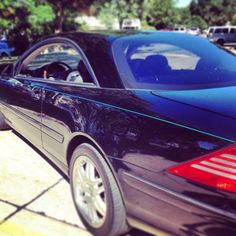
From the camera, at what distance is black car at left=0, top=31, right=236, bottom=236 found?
1873mm

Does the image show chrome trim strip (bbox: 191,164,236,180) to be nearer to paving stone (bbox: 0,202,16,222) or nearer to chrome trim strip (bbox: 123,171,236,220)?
chrome trim strip (bbox: 123,171,236,220)

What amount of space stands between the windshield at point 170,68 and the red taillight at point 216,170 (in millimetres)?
815

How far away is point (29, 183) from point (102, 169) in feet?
4.67

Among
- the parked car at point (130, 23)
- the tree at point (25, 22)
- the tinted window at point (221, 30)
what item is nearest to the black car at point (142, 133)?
the tree at point (25, 22)

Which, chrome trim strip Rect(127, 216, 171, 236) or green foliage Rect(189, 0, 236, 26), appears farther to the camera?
green foliage Rect(189, 0, 236, 26)

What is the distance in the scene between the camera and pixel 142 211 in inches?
86.6

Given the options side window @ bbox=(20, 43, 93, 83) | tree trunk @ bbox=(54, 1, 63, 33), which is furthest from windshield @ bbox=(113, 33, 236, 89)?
tree trunk @ bbox=(54, 1, 63, 33)

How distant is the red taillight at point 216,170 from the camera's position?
1.81 meters

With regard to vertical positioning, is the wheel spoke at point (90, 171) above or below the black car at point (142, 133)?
below

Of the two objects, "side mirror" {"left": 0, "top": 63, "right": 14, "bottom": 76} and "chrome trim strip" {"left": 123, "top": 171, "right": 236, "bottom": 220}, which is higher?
"side mirror" {"left": 0, "top": 63, "right": 14, "bottom": 76}

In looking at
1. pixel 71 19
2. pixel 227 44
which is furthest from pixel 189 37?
pixel 71 19

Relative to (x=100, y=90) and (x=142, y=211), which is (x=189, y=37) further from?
(x=142, y=211)

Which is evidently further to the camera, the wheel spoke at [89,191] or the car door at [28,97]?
the car door at [28,97]

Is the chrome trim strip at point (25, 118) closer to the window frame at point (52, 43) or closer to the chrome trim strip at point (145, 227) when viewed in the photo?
the window frame at point (52, 43)
